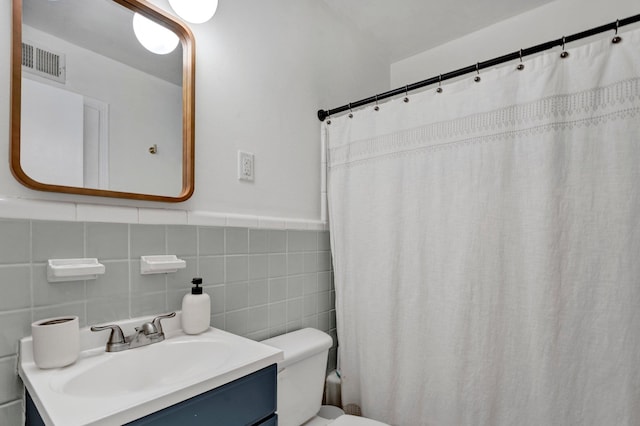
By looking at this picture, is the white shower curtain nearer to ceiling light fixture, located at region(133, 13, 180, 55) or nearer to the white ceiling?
the white ceiling

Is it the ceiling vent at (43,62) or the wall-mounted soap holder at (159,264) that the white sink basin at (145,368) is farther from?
the ceiling vent at (43,62)

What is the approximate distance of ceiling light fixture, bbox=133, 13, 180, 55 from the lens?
1101 mm

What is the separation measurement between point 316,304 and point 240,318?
1.55ft

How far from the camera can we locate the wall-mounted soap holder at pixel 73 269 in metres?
0.85

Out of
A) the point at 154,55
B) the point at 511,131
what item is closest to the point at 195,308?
the point at 154,55

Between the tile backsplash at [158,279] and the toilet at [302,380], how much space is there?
0.17m

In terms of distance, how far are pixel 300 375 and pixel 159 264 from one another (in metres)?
0.68

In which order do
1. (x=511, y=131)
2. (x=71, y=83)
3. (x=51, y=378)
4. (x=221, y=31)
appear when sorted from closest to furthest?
(x=51, y=378)
(x=71, y=83)
(x=511, y=131)
(x=221, y=31)

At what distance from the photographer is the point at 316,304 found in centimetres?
169

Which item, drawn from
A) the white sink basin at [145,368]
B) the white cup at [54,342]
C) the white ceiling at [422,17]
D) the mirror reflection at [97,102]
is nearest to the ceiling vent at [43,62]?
the mirror reflection at [97,102]

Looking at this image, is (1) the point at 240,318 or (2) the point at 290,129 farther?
(2) the point at 290,129

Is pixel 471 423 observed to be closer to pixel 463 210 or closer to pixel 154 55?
pixel 463 210

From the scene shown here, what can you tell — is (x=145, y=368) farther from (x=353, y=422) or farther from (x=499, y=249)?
(x=499, y=249)

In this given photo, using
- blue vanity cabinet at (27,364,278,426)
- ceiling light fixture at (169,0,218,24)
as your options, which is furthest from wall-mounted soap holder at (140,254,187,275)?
ceiling light fixture at (169,0,218,24)
